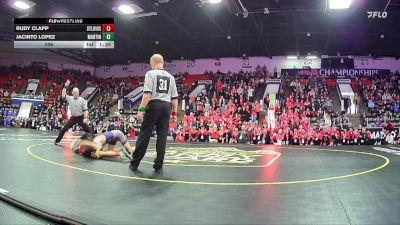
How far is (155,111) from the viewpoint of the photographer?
14.8 feet

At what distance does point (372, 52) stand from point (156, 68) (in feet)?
76.6

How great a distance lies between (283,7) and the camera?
12.5 metres

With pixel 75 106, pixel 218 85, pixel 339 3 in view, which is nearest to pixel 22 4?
pixel 75 106

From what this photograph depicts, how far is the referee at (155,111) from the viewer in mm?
4457

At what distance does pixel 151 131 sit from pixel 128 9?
12.6m

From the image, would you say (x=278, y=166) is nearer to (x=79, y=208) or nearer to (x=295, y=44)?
(x=79, y=208)

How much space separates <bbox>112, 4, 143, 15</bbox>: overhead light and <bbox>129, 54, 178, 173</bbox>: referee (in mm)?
11777

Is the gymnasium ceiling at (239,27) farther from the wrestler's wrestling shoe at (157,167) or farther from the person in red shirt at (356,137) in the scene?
the wrestler's wrestling shoe at (157,167)

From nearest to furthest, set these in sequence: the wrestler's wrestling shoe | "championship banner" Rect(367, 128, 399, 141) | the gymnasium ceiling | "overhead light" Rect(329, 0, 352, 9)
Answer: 1. the wrestler's wrestling shoe
2. "overhead light" Rect(329, 0, 352, 9)
3. the gymnasium ceiling
4. "championship banner" Rect(367, 128, 399, 141)

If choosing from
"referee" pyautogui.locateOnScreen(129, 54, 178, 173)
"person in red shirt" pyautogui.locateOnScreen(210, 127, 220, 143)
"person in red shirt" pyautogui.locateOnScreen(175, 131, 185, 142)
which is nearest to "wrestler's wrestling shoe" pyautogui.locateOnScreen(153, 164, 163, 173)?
"referee" pyautogui.locateOnScreen(129, 54, 178, 173)

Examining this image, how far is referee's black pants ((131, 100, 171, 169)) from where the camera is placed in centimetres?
447

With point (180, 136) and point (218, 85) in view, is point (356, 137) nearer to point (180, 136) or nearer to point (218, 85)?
point (180, 136)
